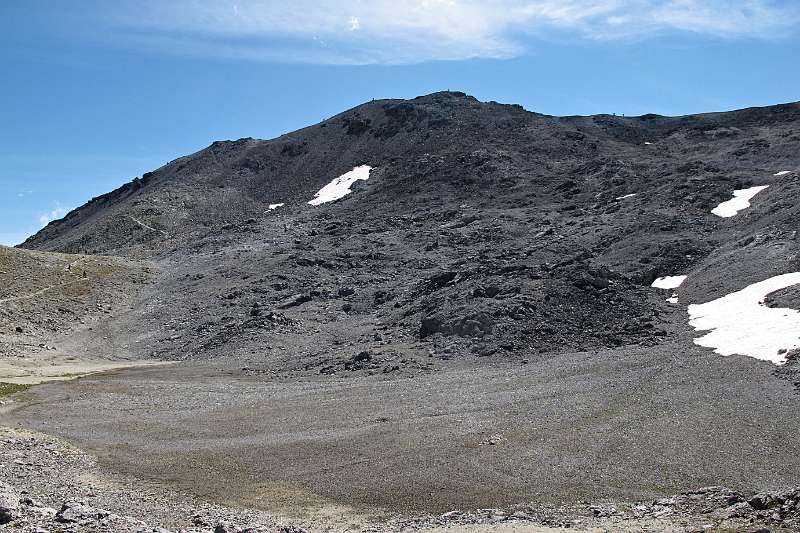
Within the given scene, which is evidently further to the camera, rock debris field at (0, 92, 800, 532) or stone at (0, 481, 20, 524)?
rock debris field at (0, 92, 800, 532)

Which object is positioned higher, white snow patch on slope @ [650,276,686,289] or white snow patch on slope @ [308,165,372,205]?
white snow patch on slope @ [308,165,372,205]

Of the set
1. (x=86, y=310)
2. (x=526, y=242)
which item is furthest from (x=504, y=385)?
(x=86, y=310)

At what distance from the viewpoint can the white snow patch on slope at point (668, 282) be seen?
5581 cm

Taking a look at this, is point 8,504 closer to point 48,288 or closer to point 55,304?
point 55,304

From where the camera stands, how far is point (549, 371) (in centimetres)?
3984

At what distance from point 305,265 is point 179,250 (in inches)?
1048

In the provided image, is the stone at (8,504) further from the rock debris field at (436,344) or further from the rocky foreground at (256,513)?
the rock debris field at (436,344)

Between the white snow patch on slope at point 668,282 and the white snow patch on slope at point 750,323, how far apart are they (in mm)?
6389

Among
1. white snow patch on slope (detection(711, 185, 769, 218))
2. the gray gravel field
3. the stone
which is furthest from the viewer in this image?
white snow patch on slope (detection(711, 185, 769, 218))

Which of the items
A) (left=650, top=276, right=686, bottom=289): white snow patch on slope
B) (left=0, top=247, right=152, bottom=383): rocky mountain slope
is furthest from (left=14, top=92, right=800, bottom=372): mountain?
(left=0, top=247, right=152, bottom=383): rocky mountain slope

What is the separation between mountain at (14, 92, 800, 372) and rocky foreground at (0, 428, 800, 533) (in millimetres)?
23381

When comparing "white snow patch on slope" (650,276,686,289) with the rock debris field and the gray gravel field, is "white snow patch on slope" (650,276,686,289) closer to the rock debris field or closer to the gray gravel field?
the rock debris field

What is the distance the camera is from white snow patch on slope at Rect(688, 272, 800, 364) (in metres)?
37.8

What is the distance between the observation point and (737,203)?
71.8 m
